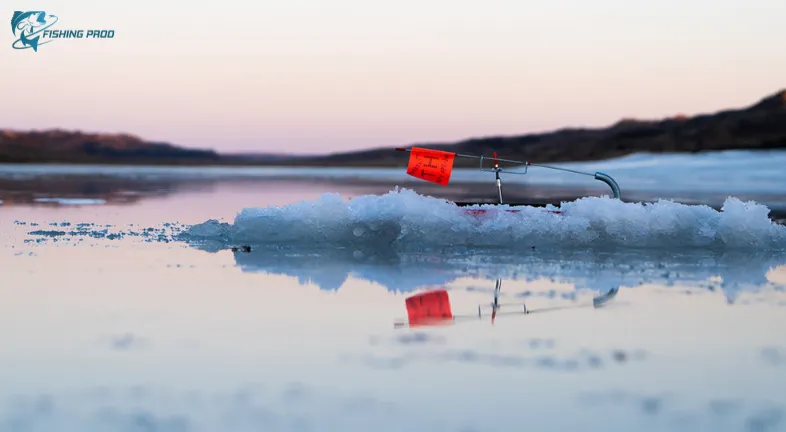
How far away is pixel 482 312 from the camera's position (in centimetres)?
760

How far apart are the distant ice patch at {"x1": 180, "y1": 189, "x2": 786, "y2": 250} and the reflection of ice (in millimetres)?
745

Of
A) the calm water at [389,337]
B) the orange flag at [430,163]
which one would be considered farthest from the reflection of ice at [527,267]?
the orange flag at [430,163]

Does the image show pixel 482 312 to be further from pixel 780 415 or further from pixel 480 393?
pixel 780 415

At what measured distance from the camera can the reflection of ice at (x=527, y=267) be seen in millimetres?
9492

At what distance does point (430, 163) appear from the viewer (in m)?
13.8

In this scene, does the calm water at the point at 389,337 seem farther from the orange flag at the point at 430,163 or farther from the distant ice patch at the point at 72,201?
the distant ice patch at the point at 72,201

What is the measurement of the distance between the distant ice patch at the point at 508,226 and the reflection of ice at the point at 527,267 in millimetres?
745

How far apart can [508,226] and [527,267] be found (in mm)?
2656

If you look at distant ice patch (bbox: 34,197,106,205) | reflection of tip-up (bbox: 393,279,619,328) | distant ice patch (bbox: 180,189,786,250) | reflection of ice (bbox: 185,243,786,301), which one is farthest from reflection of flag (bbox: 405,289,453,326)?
distant ice patch (bbox: 34,197,106,205)

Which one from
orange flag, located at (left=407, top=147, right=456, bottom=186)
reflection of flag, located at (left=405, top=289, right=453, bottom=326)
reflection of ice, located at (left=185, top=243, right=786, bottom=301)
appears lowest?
reflection of ice, located at (left=185, top=243, right=786, bottom=301)

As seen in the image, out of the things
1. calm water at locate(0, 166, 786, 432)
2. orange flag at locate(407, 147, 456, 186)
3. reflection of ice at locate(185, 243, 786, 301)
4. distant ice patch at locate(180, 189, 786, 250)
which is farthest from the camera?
orange flag at locate(407, 147, 456, 186)

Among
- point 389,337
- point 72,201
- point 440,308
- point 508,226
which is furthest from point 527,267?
point 72,201

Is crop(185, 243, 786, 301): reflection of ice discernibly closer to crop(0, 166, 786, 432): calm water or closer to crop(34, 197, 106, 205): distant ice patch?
crop(0, 166, 786, 432): calm water

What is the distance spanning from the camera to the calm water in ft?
15.5
